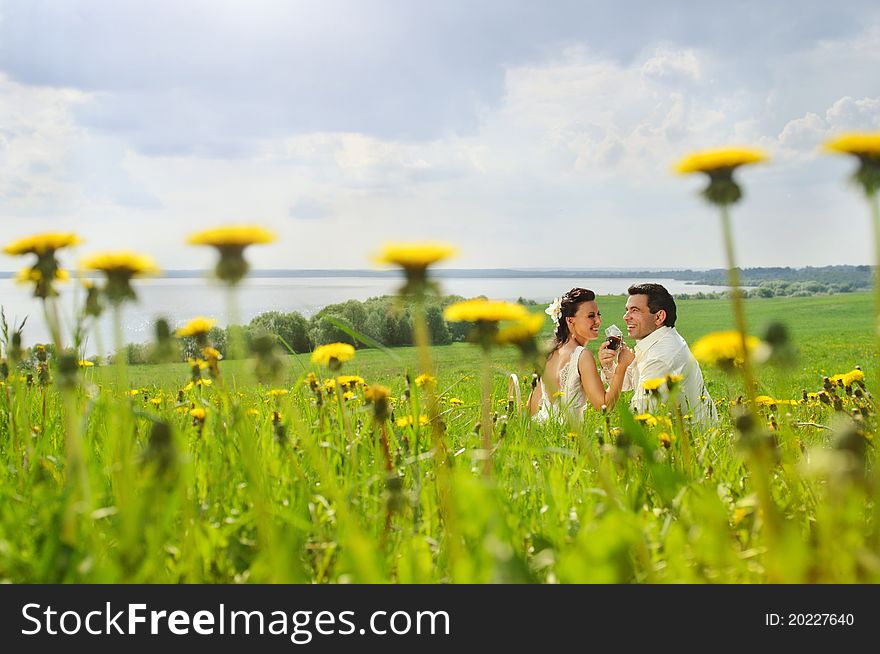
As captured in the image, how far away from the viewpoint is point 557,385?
637 centimetres

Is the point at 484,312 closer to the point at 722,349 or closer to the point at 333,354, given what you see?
the point at 722,349

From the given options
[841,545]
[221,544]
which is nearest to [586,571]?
[841,545]

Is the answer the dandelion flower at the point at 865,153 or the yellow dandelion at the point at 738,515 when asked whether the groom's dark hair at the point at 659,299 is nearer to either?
the yellow dandelion at the point at 738,515

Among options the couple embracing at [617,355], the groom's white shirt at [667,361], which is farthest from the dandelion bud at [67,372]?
the groom's white shirt at [667,361]

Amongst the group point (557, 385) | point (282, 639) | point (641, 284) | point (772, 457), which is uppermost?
point (641, 284)

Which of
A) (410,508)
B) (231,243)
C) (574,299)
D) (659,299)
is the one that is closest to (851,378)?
(410,508)

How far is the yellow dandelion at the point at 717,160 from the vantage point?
1346 millimetres

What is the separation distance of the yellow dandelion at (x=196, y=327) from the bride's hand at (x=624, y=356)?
4441mm

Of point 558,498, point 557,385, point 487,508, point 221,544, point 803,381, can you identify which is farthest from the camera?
point 803,381

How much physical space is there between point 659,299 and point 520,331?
4555 millimetres

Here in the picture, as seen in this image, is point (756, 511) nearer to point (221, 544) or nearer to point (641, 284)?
point (221, 544)

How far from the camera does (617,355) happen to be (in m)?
6.06

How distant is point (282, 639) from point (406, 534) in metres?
0.44

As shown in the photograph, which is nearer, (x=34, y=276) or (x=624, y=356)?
(x=34, y=276)
